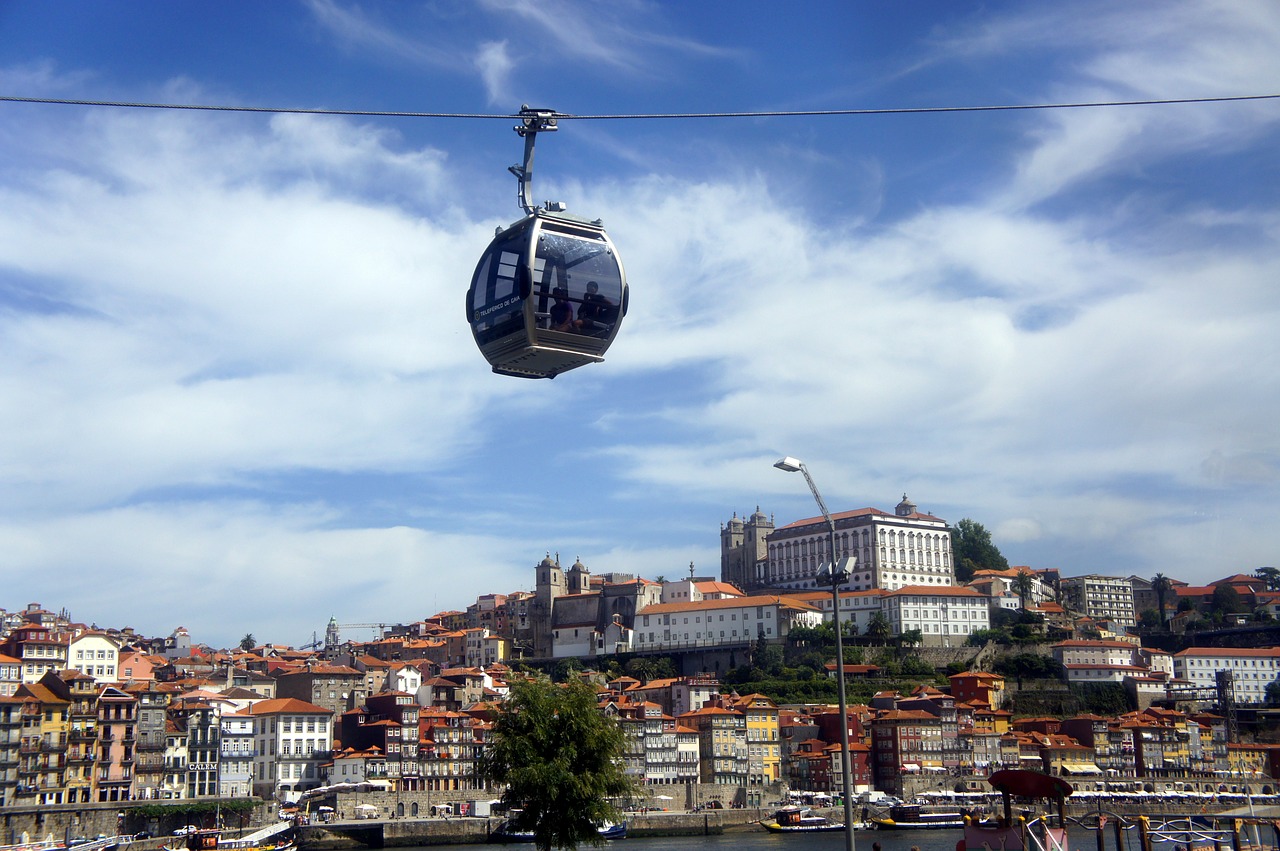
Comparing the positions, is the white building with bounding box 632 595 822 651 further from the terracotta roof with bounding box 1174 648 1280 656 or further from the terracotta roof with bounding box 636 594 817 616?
the terracotta roof with bounding box 1174 648 1280 656

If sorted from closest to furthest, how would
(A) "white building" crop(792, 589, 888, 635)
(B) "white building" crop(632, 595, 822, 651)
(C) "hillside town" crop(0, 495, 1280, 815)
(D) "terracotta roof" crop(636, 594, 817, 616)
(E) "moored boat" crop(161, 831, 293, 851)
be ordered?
(E) "moored boat" crop(161, 831, 293, 851)
(C) "hillside town" crop(0, 495, 1280, 815)
(B) "white building" crop(632, 595, 822, 651)
(D) "terracotta roof" crop(636, 594, 817, 616)
(A) "white building" crop(792, 589, 888, 635)

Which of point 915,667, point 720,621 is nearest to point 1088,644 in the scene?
point 915,667

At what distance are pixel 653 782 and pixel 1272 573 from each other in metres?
91.2

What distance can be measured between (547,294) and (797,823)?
205 feet

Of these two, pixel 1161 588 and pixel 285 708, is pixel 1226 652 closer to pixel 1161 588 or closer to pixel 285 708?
pixel 1161 588

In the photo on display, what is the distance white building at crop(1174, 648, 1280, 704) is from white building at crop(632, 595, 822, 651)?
2999cm

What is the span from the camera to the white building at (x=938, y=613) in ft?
381

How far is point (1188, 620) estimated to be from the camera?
128000mm

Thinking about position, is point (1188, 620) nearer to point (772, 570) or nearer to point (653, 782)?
point (772, 570)

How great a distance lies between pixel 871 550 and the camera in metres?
132

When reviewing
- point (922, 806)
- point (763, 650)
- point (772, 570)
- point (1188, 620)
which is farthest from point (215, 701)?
point (1188, 620)

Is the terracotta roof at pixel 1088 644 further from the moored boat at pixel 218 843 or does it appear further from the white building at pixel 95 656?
the white building at pixel 95 656

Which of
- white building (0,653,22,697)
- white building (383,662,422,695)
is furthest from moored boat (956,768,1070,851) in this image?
white building (383,662,422,695)

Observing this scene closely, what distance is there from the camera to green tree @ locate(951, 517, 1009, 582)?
147125 millimetres
